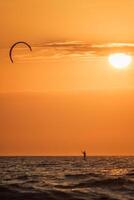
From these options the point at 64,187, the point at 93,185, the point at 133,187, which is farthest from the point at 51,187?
the point at 133,187

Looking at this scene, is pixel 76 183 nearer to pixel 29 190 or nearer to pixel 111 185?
pixel 111 185

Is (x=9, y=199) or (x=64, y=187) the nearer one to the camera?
(x=9, y=199)

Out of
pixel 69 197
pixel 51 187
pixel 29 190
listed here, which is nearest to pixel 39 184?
pixel 51 187

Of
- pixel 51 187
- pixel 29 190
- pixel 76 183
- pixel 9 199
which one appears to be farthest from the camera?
pixel 76 183

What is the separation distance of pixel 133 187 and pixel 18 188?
6.63 meters

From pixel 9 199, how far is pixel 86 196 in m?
3.81

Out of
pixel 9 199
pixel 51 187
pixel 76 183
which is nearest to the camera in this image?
pixel 9 199

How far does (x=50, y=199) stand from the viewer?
26.5 meters

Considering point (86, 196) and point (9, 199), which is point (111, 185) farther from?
point (9, 199)

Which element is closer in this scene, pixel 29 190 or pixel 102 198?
pixel 102 198

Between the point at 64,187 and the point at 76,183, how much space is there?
2.88 meters

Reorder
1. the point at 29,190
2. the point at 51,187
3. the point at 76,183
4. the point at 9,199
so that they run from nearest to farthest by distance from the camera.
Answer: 1. the point at 9,199
2. the point at 29,190
3. the point at 51,187
4. the point at 76,183

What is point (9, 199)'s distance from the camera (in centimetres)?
2608

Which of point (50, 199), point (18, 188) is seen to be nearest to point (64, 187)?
point (18, 188)
